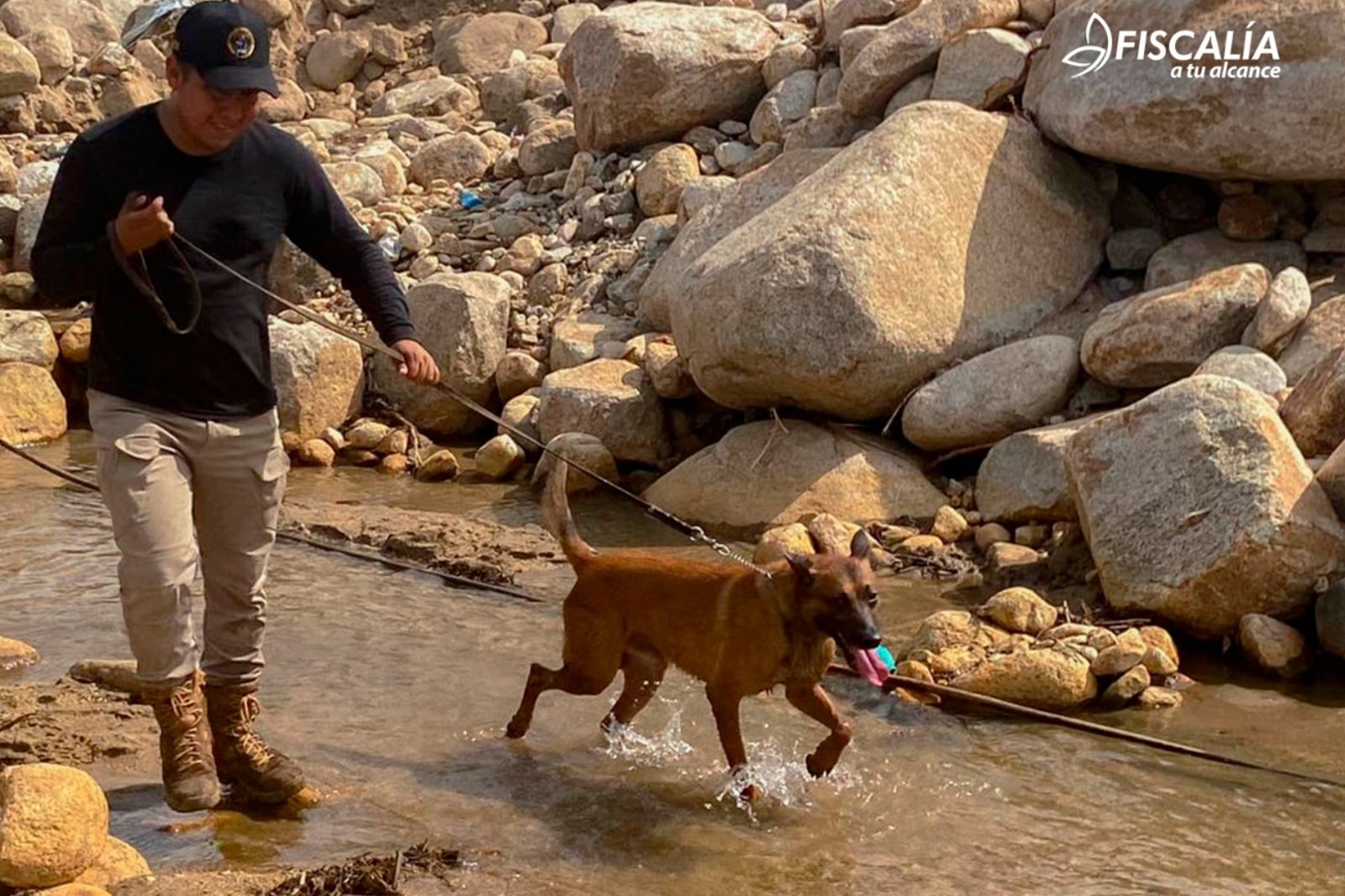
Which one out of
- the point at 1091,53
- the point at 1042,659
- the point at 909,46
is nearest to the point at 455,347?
the point at 909,46

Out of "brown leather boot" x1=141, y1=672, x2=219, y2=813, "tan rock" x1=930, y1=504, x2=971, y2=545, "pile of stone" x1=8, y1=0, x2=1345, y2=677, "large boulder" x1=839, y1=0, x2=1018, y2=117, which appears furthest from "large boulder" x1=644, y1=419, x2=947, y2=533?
"brown leather boot" x1=141, y1=672, x2=219, y2=813

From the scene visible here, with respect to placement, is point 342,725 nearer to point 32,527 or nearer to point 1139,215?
point 32,527

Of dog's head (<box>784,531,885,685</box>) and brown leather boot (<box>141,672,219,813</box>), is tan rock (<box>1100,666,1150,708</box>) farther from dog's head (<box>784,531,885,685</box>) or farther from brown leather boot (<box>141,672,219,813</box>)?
brown leather boot (<box>141,672,219,813</box>)

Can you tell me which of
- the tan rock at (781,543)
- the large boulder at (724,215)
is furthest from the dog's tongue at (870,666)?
the large boulder at (724,215)

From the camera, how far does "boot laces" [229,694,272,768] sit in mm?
5367

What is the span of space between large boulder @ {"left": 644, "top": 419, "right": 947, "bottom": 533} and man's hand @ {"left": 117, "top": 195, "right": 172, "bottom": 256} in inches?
214

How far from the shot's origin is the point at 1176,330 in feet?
31.0

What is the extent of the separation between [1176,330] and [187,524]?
20.5 ft

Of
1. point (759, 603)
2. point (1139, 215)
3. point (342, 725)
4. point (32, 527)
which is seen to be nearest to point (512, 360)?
point (32, 527)

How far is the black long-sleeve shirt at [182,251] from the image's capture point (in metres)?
4.79

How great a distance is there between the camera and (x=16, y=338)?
1295 cm

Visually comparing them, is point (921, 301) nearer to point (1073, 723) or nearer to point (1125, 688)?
point (1125, 688)

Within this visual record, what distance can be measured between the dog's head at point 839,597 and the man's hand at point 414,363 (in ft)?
4.37

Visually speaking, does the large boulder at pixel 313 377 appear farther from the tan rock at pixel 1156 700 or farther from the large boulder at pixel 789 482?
the tan rock at pixel 1156 700
